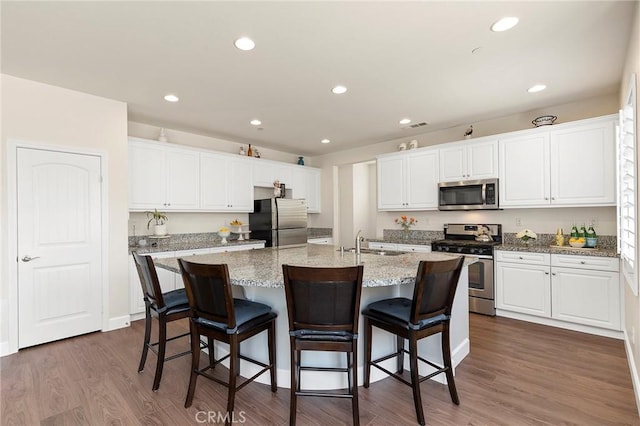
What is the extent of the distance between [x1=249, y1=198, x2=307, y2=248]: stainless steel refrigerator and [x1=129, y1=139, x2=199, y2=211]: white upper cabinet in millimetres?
1168

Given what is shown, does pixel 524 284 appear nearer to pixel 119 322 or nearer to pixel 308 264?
pixel 308 264

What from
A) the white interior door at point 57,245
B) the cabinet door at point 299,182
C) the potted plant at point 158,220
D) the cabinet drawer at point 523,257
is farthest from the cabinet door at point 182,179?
the cabinet drawer at point 523,257

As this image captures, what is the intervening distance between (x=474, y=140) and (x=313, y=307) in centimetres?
375

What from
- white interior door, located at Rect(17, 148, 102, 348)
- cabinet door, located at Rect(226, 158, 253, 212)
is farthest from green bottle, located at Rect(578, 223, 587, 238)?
white interior door, located at Rect(17, 148, 102, 348)

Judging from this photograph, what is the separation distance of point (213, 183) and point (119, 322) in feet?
7.50

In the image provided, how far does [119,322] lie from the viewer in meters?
3.62

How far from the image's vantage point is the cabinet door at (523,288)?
11.7 feet

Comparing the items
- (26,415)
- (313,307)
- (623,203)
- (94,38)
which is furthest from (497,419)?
(94,38)

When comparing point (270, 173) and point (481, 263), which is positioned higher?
point (270, 173)

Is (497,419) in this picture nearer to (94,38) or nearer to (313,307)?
(313,307)

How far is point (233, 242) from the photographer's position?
503 centimetres

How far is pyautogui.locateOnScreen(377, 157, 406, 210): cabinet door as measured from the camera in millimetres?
5203

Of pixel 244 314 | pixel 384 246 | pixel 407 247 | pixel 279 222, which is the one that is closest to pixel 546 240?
pixel 407 247

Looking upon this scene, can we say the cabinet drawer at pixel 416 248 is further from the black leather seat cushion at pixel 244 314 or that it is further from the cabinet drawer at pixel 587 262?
the black leather seat cushion at pixel 244 314
